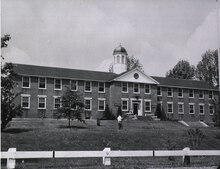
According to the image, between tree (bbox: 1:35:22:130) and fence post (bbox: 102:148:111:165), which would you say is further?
tree (bbox: 1:35:22:130)

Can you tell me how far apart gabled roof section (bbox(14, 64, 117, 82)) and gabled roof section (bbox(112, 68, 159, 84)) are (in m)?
1.60

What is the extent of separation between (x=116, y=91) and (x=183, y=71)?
30.1 meters

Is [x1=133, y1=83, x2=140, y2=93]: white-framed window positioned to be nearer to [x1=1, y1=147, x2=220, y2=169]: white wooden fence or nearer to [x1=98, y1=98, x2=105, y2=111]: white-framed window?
[x1=98, y1=98, x2=105, y2=111]: white-framed window

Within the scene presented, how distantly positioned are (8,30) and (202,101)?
37.4 m

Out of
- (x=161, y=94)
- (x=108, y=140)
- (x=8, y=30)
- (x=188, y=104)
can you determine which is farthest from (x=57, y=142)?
(x=188, y=104)

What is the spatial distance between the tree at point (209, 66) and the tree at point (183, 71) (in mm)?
8702

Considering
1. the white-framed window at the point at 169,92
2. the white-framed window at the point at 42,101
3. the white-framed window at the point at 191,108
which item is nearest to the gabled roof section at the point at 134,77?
the white-framed window at the point at 169,92

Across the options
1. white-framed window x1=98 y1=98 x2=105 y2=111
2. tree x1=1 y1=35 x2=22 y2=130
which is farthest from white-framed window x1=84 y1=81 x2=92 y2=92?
tree x1=1 y1=35 x2=22 y2=130

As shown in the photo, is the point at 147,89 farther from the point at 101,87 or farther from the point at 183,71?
the point at 183,71

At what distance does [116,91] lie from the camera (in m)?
38.8

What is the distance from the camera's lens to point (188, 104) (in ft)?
145

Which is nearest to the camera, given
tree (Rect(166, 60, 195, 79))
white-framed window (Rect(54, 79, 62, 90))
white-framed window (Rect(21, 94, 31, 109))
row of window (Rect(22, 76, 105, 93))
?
white-framed window (Rect(21, 94, 31, 109))

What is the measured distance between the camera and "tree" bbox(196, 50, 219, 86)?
144 ft

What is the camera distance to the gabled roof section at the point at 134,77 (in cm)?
3922
